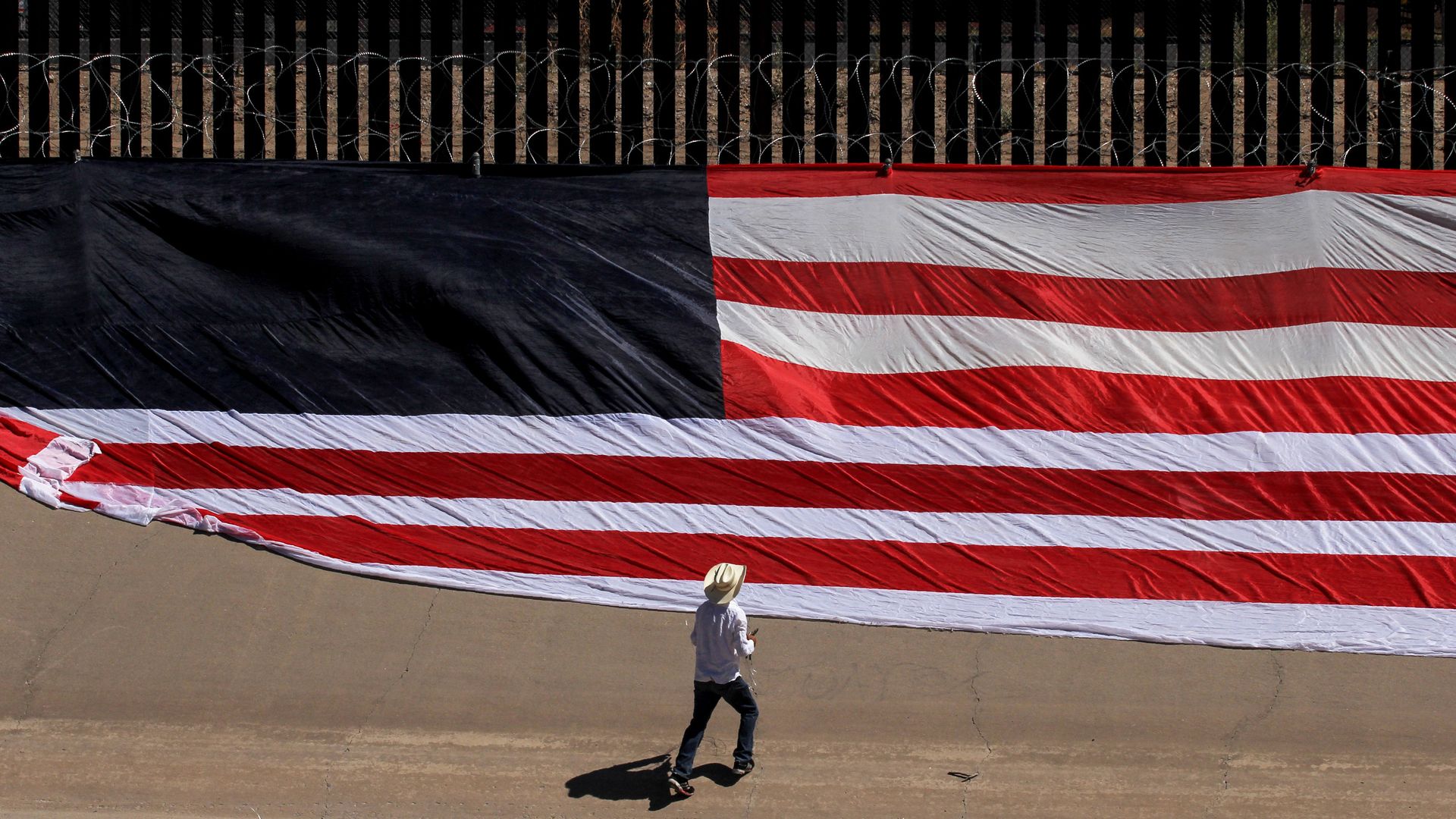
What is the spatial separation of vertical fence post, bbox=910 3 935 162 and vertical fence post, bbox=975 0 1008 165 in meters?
0.28

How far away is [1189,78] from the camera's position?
8734 millimetres

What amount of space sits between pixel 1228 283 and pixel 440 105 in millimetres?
4889

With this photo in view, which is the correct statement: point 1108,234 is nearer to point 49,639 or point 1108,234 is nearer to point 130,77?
point 130,77

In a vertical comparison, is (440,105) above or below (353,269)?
above

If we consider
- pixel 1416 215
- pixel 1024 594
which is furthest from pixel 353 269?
pixel 1416 215

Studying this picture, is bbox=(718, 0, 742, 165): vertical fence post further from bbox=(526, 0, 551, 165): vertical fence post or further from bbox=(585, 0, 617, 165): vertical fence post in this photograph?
bbox=(526, 0, 551, 165): vertical fence post

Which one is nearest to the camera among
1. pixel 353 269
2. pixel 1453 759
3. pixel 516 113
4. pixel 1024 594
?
pixel 1453 759

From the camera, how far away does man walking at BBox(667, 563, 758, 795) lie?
21.4 feet

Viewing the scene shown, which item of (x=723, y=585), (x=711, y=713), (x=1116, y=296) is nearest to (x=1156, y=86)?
(x=1116, y=296)

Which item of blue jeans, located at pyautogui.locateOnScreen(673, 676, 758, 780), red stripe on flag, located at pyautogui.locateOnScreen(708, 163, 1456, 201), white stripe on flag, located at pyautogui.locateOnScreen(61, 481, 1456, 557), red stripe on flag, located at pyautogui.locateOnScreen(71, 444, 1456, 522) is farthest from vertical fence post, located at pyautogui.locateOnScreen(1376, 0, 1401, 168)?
blue jeans, located at pyautogui.locateOnScreen(673, 676, 758, 780)

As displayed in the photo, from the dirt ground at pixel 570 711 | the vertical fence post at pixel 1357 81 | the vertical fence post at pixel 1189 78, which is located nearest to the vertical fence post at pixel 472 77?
the dirt ground at pixel 570 711

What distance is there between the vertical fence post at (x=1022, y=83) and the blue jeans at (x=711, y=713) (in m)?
3.96

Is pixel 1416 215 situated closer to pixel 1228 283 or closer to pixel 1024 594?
pixel 1228 283

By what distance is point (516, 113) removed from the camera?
870 centimetres
